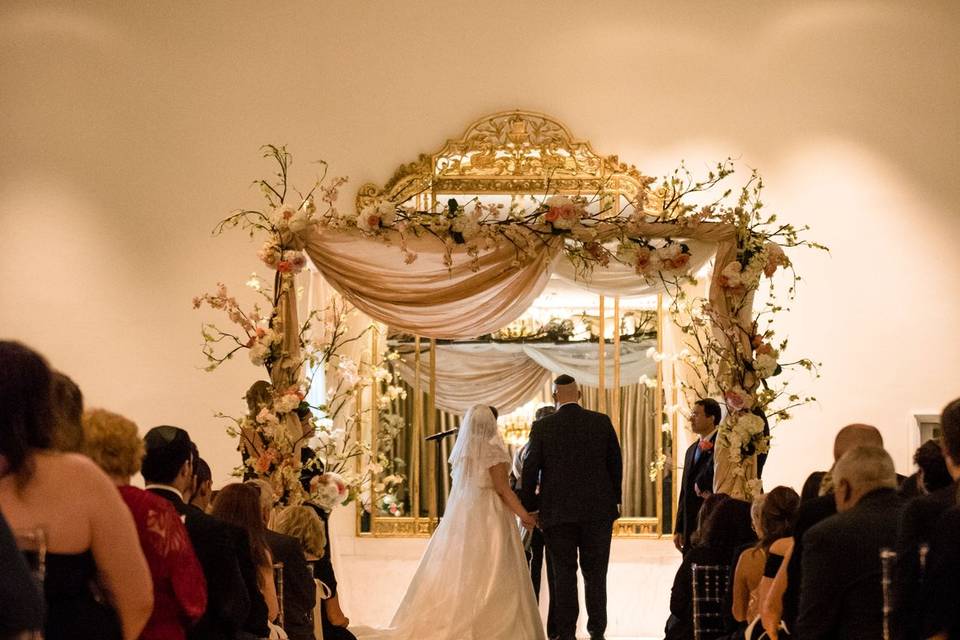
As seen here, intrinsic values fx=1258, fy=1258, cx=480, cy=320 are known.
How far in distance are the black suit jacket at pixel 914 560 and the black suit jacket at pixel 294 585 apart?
2.61 meters

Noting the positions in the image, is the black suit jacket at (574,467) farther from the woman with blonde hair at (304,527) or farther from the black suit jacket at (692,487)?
the woman with blonde hair at (304,527)

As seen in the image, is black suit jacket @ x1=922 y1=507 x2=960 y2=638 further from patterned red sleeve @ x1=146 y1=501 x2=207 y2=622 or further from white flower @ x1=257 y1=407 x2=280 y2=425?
white flower @ x1=257 y1=407 x2=280 y2=425

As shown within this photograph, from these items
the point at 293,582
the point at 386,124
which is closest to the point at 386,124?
the point at 386,124

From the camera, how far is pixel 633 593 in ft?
29.3

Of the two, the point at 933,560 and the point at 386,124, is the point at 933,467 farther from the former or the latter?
the point at 386,124

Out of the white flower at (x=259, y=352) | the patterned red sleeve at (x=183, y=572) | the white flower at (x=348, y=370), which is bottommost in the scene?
the patterned red sleeve at (x=183, y=572)

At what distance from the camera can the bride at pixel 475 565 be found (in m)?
7.80

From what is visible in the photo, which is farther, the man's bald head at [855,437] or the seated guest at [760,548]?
the seated guest at [760,548]

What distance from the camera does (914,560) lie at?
3.40m

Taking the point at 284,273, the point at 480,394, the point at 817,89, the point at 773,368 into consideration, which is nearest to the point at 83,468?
the point at 284,273

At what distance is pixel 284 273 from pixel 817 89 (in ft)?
13.8

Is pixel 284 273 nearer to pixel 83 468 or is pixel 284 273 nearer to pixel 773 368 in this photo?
pixel 773 368

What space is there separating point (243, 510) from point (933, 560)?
248 cm

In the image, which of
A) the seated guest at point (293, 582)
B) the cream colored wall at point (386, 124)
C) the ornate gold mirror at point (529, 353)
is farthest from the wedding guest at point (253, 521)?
the ornate gold mirror at point (529, 353)
